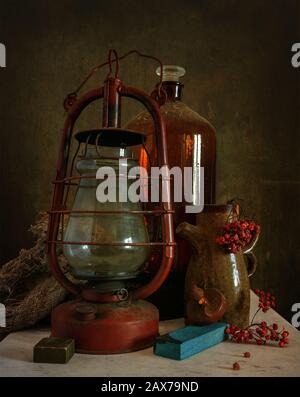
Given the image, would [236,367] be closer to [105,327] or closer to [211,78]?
[105,327]

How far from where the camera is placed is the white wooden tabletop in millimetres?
670

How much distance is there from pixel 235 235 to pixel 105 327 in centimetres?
32

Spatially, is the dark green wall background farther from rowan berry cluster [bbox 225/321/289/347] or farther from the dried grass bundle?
rowan berry cluster [bbox 225/321/289/347]

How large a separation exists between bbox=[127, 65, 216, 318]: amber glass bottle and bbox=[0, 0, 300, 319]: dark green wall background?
1.50ft

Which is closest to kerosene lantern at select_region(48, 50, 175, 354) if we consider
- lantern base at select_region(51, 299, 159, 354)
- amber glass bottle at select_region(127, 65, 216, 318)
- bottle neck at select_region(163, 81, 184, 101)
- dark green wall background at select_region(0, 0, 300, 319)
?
lantern base at select_region(51, 299, 159, 354)

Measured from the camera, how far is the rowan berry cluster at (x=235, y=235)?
89 centimetres

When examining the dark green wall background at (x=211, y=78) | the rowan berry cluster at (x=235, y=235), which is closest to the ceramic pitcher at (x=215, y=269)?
the rowan berry cluster at (x=235, y=235)

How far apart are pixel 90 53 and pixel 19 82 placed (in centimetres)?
28

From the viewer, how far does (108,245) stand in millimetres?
776

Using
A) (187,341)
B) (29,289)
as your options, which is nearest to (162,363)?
(187,341)

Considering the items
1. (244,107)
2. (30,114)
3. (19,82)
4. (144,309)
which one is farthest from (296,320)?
(19,82)

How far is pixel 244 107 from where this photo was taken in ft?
5.39
